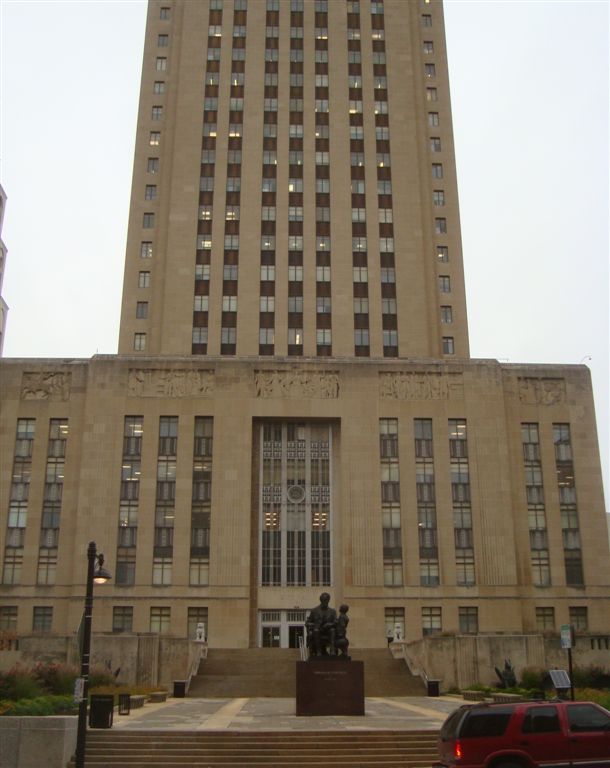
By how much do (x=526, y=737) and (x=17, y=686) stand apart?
20.5 metres

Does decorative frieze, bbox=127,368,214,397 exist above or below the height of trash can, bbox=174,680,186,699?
above

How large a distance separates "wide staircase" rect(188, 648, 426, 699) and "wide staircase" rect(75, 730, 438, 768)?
19.7m

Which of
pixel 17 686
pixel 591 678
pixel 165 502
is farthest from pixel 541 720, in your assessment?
pixel 165 502

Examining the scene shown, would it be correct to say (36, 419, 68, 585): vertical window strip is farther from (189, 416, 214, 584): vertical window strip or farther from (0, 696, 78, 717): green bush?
(0, 696, 78, 717): green bush

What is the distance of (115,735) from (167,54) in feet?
252

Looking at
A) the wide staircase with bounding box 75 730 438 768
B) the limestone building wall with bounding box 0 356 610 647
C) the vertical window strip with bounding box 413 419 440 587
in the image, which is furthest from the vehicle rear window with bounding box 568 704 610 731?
the vertical window strip with bounding box 413 419 440 587

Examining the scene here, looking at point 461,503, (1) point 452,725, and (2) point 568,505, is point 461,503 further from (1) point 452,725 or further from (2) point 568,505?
(1) point 452,725

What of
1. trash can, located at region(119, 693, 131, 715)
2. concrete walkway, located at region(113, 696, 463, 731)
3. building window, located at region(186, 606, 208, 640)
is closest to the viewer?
concrete walkway, located at region(113, 696, 463, 731)

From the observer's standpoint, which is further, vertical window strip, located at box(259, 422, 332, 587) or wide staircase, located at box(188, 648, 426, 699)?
vertical window strip, located at box(259, 422, 332, 587)

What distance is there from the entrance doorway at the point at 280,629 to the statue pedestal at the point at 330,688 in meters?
28.8

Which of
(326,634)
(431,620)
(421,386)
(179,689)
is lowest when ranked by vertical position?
(179,689)

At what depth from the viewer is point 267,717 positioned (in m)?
29.2

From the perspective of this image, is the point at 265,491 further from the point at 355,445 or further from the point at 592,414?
the point at 592,414

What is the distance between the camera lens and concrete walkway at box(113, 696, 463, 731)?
83.1 feet
